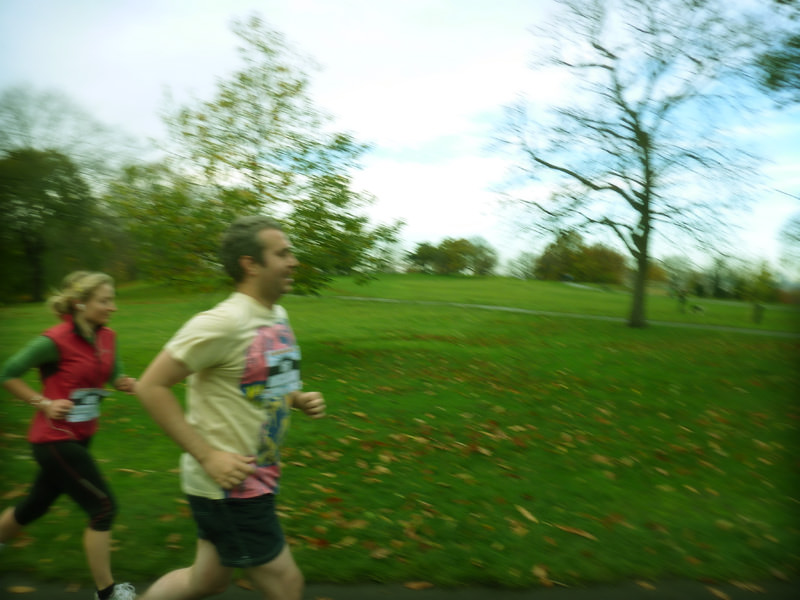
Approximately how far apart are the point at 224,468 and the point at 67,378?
1.40 m

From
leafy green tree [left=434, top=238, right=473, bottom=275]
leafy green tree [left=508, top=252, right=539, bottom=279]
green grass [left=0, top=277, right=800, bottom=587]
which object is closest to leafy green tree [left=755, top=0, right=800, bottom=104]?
green grass [left=0, top=277, right=800, bottom=587]

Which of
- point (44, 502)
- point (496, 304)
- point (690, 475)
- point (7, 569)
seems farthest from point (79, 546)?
point (496, 304)

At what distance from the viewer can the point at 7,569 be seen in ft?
13.8

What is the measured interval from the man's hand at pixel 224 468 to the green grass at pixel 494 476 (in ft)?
3.95

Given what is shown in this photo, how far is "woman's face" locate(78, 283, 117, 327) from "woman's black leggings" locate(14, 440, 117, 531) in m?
0.62

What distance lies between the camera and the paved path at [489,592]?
3967 mm

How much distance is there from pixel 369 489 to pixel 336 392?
16.3ft

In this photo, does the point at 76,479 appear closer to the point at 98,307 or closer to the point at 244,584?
the point at 98,307

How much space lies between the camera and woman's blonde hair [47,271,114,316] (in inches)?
135

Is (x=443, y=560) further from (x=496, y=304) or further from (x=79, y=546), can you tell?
(x=496, y=304)

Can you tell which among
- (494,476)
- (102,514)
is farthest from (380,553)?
(494,476)

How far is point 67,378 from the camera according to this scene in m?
3.39

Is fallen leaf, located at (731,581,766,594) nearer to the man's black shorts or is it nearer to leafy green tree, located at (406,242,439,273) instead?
the man's black shorts

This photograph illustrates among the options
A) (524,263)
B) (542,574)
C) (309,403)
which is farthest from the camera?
(524,263)
